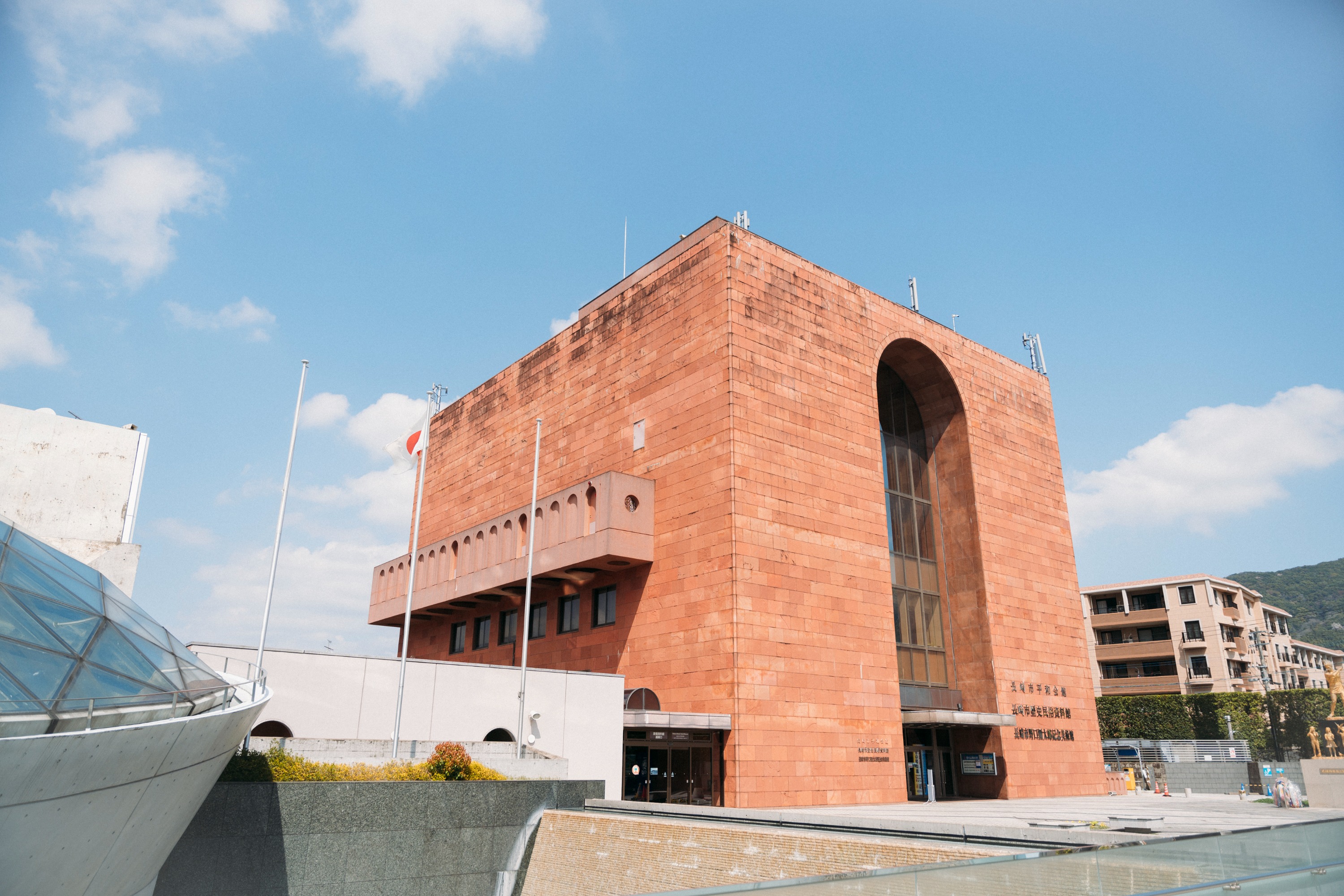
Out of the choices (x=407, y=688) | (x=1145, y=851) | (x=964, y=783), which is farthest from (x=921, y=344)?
(x=1145, y=851)

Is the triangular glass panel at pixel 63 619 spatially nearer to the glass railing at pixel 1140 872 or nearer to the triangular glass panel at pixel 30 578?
the triangular glass panel at pixel 30 578

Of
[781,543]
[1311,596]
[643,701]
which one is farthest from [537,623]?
[1311,596]

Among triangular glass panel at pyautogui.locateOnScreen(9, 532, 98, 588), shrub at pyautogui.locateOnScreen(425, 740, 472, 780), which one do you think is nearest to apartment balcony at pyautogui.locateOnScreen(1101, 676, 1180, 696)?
shrub at pyautogui.locateOnScreen(425, 740, 472, 780)

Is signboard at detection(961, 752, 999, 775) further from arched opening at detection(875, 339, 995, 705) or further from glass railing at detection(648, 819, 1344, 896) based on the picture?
glass railing at detection(648, 819, 1344, 896)

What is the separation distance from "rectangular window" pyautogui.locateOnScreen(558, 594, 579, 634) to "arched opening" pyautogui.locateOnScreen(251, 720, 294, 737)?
11354 mm

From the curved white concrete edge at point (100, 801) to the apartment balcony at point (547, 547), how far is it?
1686cm

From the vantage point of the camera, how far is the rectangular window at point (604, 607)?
97.0 feet

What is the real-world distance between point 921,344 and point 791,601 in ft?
44.1

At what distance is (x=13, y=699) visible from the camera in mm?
7539

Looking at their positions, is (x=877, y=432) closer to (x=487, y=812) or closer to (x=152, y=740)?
(x=487, y=812)

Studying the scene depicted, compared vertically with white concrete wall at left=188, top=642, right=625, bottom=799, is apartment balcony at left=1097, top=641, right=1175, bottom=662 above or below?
above

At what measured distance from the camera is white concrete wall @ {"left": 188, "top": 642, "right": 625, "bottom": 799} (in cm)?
2189

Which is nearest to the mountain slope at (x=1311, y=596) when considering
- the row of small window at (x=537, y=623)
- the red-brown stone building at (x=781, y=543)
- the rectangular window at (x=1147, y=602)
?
the rectangular window at (x=1147, y=602)

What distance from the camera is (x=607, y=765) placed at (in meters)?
24.5
